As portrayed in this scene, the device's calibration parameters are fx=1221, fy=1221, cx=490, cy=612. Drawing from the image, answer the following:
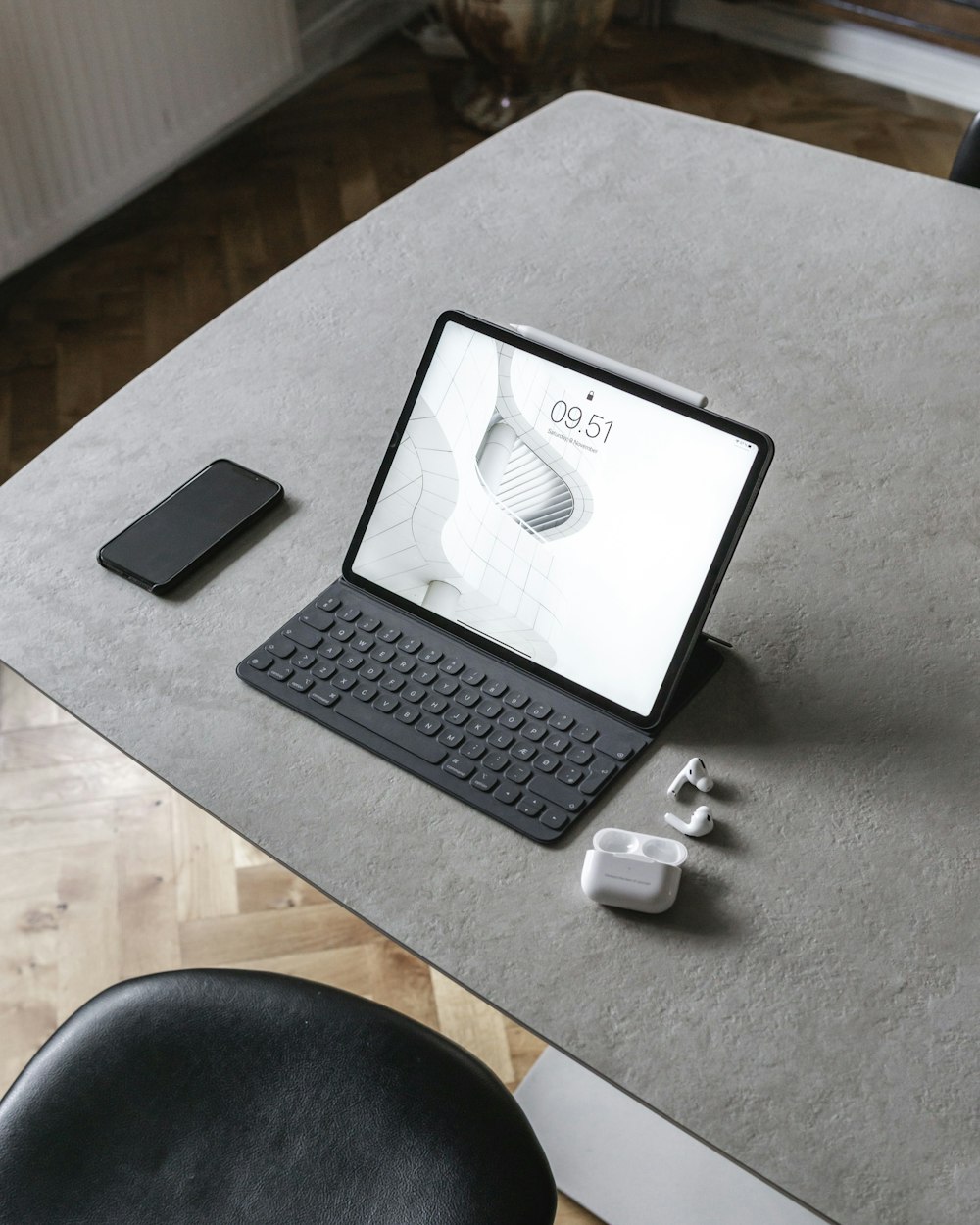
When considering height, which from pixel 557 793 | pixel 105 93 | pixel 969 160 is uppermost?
pixel 969 160

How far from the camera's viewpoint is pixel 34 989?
1.62m

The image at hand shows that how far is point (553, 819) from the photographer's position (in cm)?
88

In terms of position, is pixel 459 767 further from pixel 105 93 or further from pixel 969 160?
pixel 105 93

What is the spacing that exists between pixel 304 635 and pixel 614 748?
0.90 ft

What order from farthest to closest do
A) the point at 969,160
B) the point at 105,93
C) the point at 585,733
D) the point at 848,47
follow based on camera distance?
the point at 848,47, the point at 105,93, the point at 969,160, the point at 585,733

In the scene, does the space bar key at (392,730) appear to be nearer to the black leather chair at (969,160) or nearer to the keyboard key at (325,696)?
the keyboard key at (325,696)

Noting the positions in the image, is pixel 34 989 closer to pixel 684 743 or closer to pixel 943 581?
pixel 684 743

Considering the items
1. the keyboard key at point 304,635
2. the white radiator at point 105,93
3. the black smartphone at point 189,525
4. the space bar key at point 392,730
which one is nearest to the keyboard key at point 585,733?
the space bar key at point 392,730

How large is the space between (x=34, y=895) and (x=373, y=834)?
1034 mm

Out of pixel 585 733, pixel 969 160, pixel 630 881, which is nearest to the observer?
pixel 630 881

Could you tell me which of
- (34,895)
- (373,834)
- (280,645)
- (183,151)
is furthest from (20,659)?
(183,151)

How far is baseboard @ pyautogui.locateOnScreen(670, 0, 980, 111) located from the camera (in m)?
3.26

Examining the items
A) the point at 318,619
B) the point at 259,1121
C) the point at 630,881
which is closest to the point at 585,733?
the point at 630,881

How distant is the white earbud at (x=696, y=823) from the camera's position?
0.87 m
